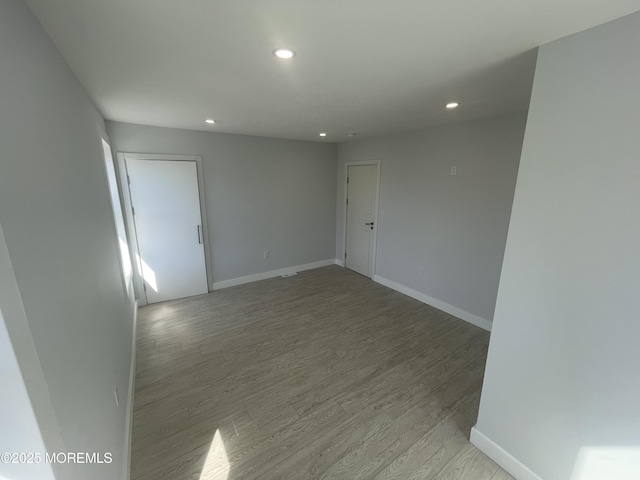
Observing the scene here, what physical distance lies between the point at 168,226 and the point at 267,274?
5.59ft

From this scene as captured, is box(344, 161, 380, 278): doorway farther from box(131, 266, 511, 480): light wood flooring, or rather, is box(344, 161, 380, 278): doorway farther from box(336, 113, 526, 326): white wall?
box(131, 266, 511, 480): light wood flooring

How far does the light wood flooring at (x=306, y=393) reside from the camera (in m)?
1.57

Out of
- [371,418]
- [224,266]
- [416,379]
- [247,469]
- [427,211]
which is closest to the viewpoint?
[247,469]

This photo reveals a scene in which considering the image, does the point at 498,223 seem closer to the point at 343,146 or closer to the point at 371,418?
the point at 371,418

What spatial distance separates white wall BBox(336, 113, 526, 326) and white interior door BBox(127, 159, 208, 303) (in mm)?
2762

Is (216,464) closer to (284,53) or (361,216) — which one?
(284,53)

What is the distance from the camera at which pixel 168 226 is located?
345 centimetres

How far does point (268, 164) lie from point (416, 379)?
348 centimetres

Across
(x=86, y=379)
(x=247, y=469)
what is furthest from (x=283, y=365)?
(x=86, y=379)

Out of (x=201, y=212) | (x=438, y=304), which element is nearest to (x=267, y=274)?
(x=201, y=212)

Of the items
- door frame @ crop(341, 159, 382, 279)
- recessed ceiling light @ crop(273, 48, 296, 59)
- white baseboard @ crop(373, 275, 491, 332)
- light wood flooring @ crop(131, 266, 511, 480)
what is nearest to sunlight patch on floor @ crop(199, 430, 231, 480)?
light wood flooring @ crop(131, 266, 511, 480)

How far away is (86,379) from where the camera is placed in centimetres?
108

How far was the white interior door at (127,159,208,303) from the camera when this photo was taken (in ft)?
10.6

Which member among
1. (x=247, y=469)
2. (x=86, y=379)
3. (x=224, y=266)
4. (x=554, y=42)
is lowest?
(x=247, y=469)
